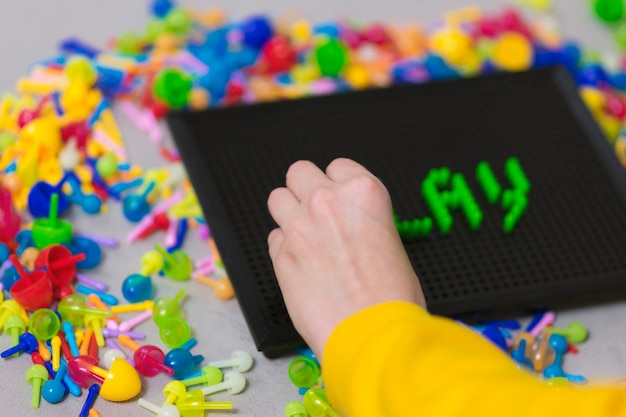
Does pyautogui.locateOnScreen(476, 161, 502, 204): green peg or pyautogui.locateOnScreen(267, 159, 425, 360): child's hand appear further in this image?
pyautogui.locateOnScreen(476, 161, 502, 204): green peg

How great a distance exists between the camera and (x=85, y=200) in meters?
0.96

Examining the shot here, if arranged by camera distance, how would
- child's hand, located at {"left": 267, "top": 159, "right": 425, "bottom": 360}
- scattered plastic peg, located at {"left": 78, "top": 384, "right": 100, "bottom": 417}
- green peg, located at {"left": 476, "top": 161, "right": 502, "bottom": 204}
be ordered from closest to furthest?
child's hand, located at {"left": 267, "top": 159, "right": 425, "bottom": 360} < scattered plastic peg, located at {"left": 78, "top": 384, "right": 100, "bottom": 417} < green peg, located at {"left": 476, "top": 161, "right": 502, "bottom": 204}

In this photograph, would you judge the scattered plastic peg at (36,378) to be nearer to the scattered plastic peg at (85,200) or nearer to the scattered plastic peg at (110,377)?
the scattered plastic peg at (110,377)

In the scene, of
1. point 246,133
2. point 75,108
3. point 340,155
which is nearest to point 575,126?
point 340,155

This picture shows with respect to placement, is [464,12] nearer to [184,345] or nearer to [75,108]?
[75,108]

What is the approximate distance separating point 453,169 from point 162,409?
18.2 inches


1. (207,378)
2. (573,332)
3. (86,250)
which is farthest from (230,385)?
(573,332)

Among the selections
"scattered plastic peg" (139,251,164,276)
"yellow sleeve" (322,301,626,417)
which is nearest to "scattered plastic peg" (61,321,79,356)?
"scattered plastic peg" (139,251,164,276)

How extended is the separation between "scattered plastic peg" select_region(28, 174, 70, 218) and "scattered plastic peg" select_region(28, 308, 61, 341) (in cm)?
15

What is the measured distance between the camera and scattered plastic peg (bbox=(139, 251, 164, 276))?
2.97ft

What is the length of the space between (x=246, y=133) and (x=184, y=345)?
0.31m

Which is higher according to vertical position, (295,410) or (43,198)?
(43,198)

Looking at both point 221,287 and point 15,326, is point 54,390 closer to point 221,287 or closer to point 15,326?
point 15,326

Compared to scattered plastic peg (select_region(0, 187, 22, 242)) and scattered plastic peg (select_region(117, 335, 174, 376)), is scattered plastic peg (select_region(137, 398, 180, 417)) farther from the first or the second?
scattered plastic peg (select_region(0, 187, 22, 242))
